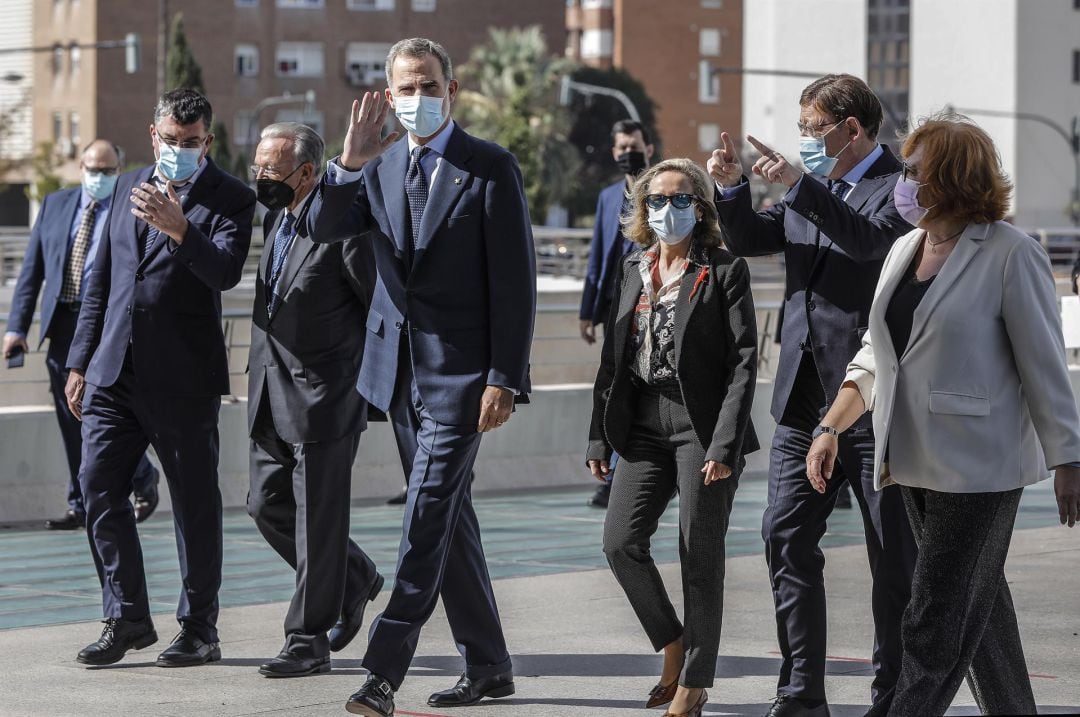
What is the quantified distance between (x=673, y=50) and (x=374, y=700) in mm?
106145

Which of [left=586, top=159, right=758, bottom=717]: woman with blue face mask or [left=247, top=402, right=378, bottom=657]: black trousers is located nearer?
[left=586, top=159, right=758, bottom=717]: woman with blue face mask

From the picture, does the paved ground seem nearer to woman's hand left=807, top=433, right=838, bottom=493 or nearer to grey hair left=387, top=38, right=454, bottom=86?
woman's hand left=807, top=433, right=838, bottom=493

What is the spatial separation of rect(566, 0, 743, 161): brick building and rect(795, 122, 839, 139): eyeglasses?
336ft

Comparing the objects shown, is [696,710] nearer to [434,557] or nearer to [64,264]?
[434,557]

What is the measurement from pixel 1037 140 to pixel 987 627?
99956 millimetres

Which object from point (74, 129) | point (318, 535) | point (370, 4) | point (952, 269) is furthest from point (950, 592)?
point (370, 4)

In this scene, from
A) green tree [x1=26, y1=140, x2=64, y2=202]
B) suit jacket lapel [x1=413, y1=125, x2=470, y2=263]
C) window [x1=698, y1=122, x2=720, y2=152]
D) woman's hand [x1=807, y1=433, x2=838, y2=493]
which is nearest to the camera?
woman's hand [x1=807, y1=433, x2=838, y2=493]

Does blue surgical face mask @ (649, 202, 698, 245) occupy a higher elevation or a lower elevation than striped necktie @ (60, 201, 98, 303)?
higher

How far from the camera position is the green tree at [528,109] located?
78.6 metres

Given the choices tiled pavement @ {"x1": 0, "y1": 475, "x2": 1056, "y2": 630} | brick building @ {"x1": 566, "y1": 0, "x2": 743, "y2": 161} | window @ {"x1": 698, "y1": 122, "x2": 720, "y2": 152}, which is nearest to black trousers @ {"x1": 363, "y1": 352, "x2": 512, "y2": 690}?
tiled pavement @ {"x1": 0, "y1": 475, "x2": 1056, "y2": 630}

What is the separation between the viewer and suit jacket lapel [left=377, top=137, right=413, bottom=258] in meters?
6.16

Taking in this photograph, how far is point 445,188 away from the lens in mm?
6117

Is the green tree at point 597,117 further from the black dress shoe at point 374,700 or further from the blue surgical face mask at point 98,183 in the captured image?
the black dress shoe at point 374,700

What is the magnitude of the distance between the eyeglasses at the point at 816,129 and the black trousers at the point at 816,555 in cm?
91
